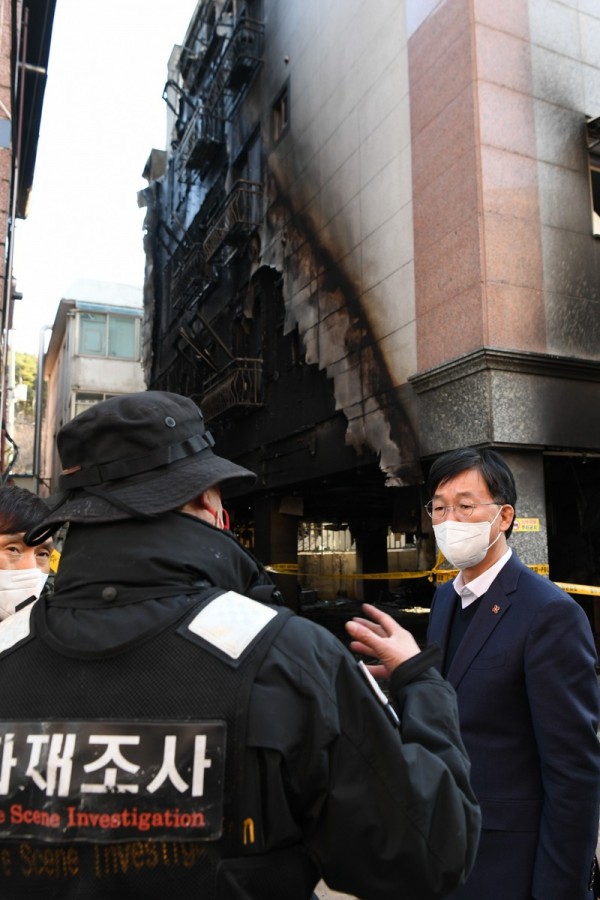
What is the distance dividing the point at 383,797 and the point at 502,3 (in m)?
10.9

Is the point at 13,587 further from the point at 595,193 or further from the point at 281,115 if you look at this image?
the point at 281,115

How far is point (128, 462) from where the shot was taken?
5.05 feet

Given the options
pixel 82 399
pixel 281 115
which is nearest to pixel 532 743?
pixel 281 115

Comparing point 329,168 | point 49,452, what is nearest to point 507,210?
point 329,168

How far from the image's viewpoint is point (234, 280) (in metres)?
17.0

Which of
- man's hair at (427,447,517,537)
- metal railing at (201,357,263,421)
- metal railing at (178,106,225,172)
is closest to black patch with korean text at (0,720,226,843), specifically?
man's hair at (427,447,517,537)

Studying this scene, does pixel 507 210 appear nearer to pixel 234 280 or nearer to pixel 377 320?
pixel 377 320

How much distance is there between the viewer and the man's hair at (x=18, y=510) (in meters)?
2.98

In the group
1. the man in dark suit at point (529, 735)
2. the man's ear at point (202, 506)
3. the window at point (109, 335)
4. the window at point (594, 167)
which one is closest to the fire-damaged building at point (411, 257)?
the window at point (594, 167)

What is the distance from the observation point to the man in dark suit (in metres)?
2.07

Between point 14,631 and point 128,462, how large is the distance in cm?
45

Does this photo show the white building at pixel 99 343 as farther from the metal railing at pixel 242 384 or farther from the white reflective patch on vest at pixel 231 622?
the white reflective patch on vest at pixel 231 622

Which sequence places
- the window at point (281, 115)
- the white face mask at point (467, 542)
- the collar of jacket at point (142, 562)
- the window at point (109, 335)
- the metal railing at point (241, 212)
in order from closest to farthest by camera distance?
the collar of jacket at point (142, 562) → the white face mask at point (467, 542) → the window at point (281, 115) → the metal railing at point (241, 212) → the window at point (109, 335)

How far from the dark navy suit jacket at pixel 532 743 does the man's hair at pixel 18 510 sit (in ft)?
6.57
